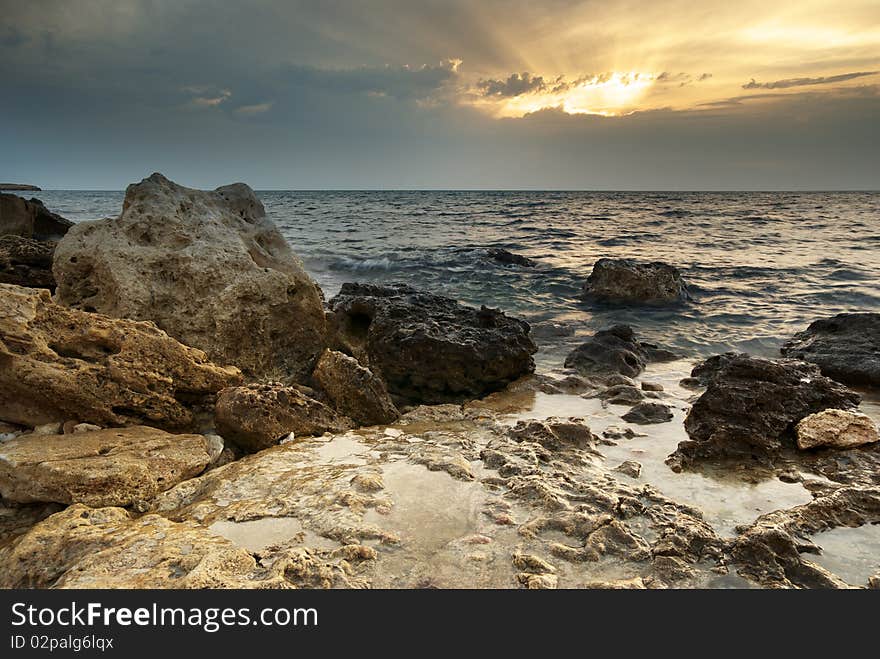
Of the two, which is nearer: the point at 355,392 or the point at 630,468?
the point at 630,468

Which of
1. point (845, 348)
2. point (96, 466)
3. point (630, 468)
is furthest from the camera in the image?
point (845, 348)

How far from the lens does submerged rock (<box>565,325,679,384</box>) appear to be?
670cm

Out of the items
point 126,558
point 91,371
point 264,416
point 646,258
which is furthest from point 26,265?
point 646,258

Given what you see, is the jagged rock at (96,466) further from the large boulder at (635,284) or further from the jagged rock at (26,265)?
the large boulder at (635,284)

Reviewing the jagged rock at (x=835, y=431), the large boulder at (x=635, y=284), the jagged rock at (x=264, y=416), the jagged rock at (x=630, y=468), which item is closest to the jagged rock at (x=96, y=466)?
the jagged rock at (x=264, y=416)

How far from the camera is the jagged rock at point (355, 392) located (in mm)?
4773

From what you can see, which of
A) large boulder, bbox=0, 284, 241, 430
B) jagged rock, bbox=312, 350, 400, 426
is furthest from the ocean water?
large boulder, bbox=0, 284, 241, 430

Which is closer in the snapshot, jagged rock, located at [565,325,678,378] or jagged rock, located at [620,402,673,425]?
jagged rock, located at [620,402,673,425]

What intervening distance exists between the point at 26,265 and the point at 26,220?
21.1 feet

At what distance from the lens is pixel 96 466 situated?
318cm

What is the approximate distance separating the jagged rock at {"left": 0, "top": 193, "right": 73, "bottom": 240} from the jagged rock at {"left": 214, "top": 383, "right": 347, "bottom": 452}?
984cm

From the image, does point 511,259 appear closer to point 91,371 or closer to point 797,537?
point 91,371

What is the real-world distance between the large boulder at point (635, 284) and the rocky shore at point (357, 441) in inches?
190

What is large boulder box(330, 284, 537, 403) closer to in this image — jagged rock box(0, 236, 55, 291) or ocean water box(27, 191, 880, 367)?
ocean water box(27, 191, 880, 367)
